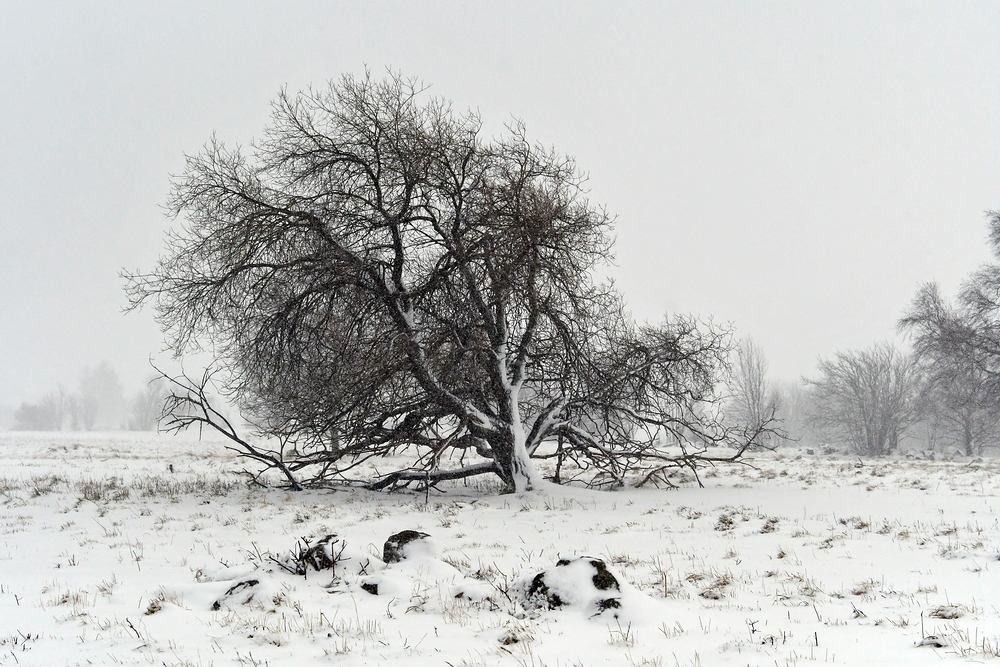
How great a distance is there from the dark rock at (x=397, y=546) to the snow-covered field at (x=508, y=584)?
0.38ft

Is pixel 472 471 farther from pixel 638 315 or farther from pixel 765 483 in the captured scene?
pixel 765 483

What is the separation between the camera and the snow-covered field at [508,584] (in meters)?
3.98

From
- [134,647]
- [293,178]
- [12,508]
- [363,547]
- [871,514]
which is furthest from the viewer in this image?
[293,178]

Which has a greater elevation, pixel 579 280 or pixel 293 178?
pixel 293 178

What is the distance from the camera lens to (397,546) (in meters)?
6.50

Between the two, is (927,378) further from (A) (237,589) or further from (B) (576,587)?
(A) (237,589)

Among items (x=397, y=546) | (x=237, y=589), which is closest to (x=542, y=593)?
(x=397, y=546)

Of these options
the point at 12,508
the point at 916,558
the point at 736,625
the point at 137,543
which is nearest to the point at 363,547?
the point at 137,543

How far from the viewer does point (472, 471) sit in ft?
43.2

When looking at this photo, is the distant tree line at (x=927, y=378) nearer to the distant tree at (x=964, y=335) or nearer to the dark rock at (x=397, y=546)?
the distant tree at (x=964, y=335)

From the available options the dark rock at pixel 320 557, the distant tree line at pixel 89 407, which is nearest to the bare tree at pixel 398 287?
the dark rock at pixel 320 557

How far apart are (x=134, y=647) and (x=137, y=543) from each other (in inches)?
156

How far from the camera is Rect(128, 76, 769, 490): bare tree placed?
11578 mm

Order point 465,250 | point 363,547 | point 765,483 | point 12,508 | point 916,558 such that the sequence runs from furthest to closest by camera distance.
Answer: point 765,483 → point 465,250 → point 12,508 → point 363,547 → point 916,558
